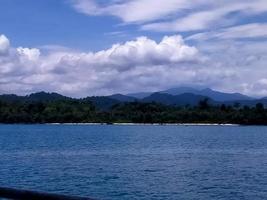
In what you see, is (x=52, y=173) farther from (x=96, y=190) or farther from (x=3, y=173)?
(x=96, y=190)

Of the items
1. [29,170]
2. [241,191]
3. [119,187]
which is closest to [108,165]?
[29,170]

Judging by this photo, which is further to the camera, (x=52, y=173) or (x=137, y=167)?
(x=137, y=167)

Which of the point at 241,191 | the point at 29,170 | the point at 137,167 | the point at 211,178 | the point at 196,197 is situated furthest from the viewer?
the point at 137,167

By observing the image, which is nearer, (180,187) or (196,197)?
(196,197)

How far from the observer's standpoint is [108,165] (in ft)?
213

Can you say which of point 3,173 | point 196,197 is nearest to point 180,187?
point 196,197

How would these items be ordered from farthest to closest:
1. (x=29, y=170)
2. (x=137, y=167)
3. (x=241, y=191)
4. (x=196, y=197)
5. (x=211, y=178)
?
(x=137, y=167), (x=29, y=170), (x=211, y=178), (x=241, y=191), (x=196, y=197)

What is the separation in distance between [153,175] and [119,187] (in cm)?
1016

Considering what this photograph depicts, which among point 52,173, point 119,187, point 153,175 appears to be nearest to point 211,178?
Result: point 153,175

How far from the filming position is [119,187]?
138ft

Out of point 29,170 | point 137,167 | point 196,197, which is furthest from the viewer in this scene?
point 137,167

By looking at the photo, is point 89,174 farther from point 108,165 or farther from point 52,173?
point 108,165

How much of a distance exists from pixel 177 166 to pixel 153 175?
11716mm

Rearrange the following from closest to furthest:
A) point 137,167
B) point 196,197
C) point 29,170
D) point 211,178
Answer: point 196,197 → point 211,178 → point 29,170 → point 137,167
